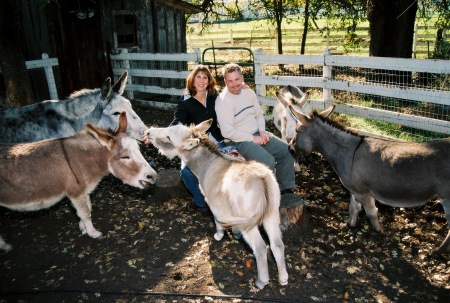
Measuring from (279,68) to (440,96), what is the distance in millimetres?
10352

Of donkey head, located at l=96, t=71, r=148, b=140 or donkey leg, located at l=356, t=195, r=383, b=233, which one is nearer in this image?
donkey leg, located at l=356, t=195, r=383, b=233

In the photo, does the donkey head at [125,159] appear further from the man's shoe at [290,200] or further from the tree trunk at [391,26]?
the tree trunk at [391,26]

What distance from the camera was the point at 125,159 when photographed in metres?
4.23

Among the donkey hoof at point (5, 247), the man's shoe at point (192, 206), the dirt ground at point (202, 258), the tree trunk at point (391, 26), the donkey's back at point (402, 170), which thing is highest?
the tree trunk at point (391, 26)

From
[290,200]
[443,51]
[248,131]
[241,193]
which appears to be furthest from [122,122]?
[443,51]

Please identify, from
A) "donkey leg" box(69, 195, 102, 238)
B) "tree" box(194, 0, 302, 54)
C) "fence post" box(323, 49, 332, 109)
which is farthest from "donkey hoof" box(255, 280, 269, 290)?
"tree" box(194, 0, 302, 54)

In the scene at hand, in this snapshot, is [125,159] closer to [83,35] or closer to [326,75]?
[326,75]

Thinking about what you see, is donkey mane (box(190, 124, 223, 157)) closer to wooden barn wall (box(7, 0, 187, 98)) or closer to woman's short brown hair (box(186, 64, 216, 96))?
woman's short brown hair (box(186, 64, 216, 96))

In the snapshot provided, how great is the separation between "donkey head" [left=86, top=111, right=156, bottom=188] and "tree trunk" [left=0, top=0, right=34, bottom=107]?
3.50m

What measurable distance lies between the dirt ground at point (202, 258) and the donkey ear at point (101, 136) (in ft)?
4.25

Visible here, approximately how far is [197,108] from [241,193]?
1.86 metres

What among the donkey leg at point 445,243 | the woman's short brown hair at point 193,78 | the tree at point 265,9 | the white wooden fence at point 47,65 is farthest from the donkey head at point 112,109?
the tree at point 265,9

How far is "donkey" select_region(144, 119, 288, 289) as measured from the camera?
339 centimetres

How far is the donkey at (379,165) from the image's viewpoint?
373cm
